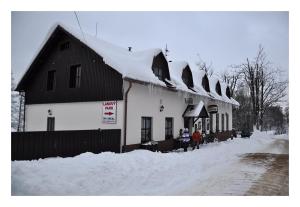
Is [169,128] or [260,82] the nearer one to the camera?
[169,128]

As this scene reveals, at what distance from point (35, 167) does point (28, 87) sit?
370 inches

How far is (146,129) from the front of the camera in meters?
12.7

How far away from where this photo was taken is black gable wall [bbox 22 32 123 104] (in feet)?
38.0

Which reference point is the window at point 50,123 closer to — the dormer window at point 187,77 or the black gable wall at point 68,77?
the black gable wall at point 68,77

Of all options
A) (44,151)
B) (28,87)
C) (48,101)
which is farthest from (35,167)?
(28,87)

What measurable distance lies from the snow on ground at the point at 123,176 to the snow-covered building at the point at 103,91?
9.66 ft

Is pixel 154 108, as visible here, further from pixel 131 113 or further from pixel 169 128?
pixel 169 128

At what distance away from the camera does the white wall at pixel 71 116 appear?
11.8 metres

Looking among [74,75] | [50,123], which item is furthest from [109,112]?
[50,123]

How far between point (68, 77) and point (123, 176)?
7393 millimetres

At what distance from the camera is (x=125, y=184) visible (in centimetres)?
682

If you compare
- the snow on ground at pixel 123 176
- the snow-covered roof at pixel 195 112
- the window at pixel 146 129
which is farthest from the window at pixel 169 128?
the snow on ground at pixel 123 176

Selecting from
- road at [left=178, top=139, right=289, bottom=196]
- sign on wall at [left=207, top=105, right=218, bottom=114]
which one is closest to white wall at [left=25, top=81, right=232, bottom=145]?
sign on wall at [left=207, top=105, right=218, bottom=114]

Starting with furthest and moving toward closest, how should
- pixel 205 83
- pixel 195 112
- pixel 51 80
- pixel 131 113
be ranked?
pixel 205 83 → pixel 195 112 → pixel 51 80 → pixel 131 113
